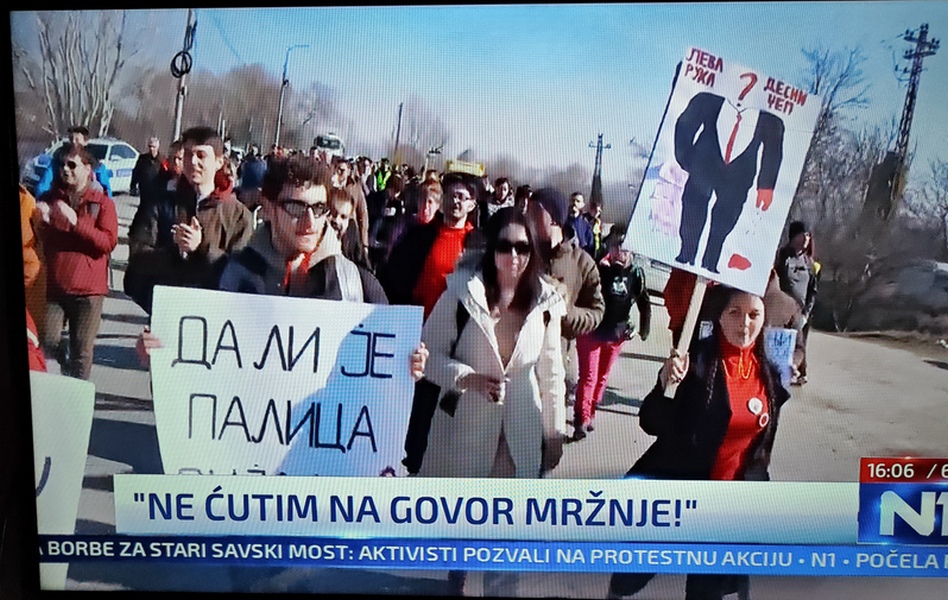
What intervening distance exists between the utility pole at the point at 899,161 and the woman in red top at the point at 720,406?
0.26 metres

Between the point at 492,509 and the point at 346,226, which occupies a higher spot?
the point at 346,226

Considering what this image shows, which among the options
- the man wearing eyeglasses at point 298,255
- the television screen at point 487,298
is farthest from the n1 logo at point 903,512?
the man wearing eyeglasses at point 298,255

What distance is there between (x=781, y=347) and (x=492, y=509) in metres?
0.59

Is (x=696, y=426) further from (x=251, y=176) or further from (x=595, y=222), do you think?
(x=251, y=176)

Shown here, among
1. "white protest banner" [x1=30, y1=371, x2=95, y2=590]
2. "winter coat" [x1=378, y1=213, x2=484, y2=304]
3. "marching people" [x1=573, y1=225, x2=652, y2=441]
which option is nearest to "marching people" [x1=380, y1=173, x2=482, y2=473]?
"winter coat" [x1=378, y1=213, x2=484, y2=304]

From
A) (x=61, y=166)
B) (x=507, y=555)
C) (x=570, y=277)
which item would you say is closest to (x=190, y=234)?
(x=61, y=166)

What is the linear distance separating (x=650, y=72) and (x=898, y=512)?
90 centimetres

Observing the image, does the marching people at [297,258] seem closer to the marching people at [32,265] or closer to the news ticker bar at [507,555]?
the marching people at [32,265]

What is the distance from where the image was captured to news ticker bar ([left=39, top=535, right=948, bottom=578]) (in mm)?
1631

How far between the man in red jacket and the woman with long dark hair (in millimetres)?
591

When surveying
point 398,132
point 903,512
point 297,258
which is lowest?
point 903,512

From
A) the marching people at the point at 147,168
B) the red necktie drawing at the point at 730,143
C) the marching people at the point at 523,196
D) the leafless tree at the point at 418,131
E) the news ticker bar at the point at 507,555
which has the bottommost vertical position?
the news ticker bar at the point at 507,555

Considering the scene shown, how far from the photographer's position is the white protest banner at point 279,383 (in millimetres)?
1604

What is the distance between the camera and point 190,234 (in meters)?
1.59
